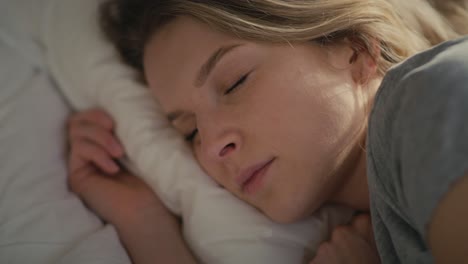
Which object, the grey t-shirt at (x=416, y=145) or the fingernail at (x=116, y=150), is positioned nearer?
the grey t-shirt at (x=416, y=145)

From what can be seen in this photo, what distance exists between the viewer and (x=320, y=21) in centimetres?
85

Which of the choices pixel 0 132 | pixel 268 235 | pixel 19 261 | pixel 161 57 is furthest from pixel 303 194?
pixel 0 132

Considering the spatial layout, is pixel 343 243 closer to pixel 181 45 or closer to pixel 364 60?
pixel 364 60

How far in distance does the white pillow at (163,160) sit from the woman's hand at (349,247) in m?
0.05

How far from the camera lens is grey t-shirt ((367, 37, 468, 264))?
52 cm

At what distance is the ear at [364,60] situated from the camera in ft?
2.85

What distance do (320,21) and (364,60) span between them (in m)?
0.12

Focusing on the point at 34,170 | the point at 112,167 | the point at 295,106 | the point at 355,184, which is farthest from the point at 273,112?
the point at 34,170

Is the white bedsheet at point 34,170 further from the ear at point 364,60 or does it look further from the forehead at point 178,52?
the ear at point 364,60

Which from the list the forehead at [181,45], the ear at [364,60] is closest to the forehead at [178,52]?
the forehead at [181,45]

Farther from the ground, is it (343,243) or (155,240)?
(343,243)

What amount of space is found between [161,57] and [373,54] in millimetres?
433

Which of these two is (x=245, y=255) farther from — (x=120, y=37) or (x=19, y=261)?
(x=120, y=37)

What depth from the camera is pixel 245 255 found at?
0.85 meters
